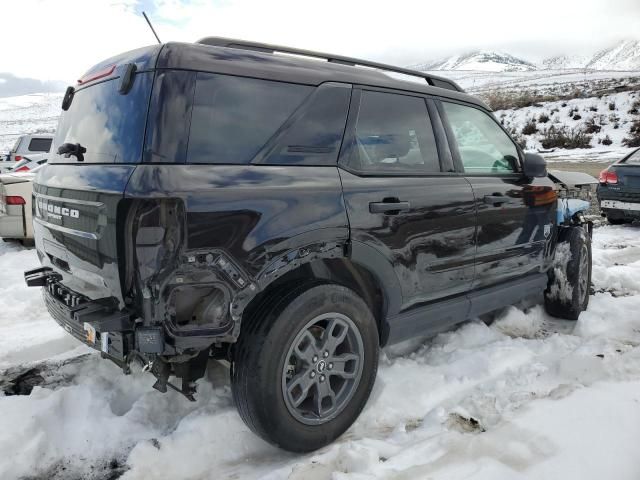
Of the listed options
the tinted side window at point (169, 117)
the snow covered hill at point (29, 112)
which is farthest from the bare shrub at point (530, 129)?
the snow covered hill at point (29, 112)

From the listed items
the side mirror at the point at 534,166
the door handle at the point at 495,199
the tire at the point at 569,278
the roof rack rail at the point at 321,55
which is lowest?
the tire at the point at 569,278

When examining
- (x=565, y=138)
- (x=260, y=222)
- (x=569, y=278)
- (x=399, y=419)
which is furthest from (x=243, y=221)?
(x=565, y=138)

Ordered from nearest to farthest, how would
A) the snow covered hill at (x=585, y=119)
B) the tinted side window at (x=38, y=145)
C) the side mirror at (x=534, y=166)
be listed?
the side mirror at (x=534, y=166) < the tinted side window at (x=38, y=145) < the snow covered hill at (x=585, y=119)

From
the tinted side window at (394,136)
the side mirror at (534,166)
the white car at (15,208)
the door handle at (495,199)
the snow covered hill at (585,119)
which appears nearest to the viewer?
the tinted side window at (394,136)

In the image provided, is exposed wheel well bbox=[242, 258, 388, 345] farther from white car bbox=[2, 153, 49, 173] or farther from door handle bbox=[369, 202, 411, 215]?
white car bbox=[2, 153, 49, 173]

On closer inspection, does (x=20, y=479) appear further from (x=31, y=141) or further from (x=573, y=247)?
(x=31, y=141)

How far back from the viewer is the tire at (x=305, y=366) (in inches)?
93.3

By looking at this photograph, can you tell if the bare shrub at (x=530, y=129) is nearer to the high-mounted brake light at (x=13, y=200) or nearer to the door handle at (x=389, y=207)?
the high-mounted brake light at (x=13, y=200)

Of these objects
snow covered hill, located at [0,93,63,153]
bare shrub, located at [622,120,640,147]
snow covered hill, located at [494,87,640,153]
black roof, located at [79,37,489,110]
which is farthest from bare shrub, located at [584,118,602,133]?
snow covered hill, located at [0,93,63,153]

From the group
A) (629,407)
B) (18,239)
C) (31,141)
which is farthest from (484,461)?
(31,141)

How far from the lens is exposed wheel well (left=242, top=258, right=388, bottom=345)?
2514mm

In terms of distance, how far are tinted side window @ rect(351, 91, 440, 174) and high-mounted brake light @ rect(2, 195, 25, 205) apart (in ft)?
18.4

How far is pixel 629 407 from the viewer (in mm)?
2875

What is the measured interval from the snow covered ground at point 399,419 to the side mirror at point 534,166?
4.17ft
